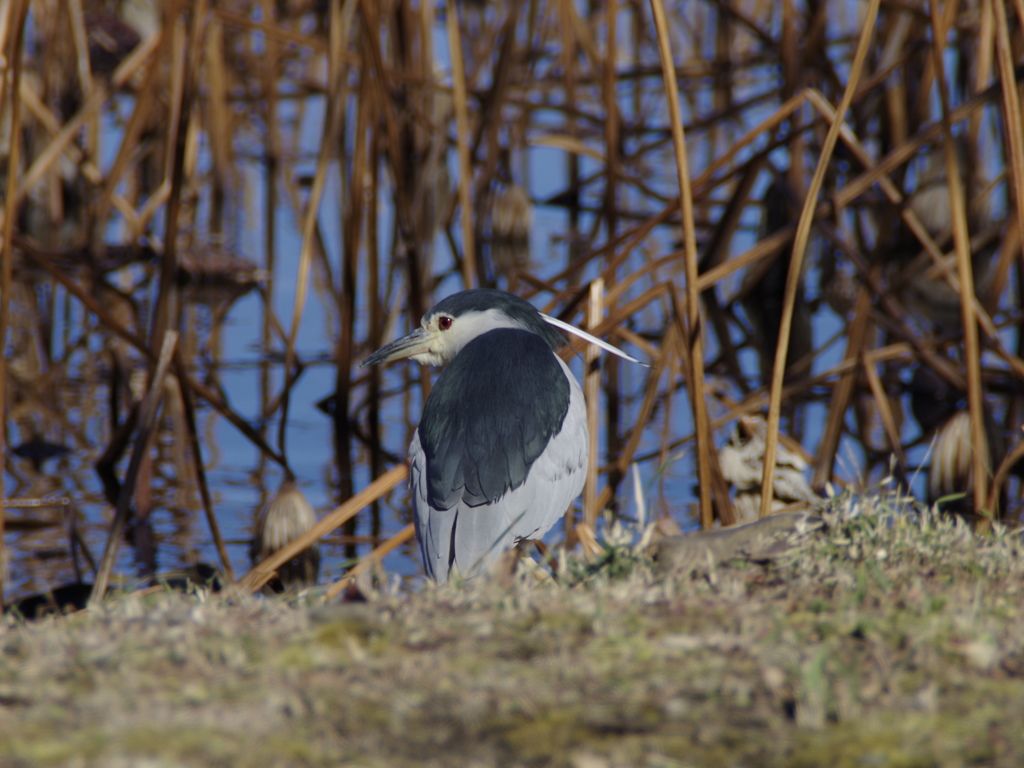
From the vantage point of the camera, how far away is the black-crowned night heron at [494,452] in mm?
2625

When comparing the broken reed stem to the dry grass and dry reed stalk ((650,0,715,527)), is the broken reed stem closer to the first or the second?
dry reed stalk ((650,0,715,527))

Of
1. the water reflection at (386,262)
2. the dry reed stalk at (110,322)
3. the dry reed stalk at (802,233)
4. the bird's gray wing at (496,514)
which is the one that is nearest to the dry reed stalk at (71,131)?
the water reflection at (386,262)

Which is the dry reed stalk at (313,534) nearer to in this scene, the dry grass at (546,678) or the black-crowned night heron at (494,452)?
the black-crowned night heron at (494,452)

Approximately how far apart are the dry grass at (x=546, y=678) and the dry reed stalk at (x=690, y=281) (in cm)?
108

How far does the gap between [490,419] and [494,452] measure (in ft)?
0.28

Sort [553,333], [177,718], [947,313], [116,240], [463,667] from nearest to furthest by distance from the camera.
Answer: [177,718] → [463,667] → [553,333] → [947,313] → [116,240]

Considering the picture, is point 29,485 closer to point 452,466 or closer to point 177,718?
point 452,466

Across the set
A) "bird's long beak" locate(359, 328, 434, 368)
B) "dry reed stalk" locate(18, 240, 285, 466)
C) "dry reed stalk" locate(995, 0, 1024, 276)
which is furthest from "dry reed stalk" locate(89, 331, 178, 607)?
"dry reed stalk" locate(995, 0, 1024, 276)

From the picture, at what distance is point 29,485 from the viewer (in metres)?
4.29

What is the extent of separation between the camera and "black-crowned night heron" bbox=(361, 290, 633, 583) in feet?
8.61

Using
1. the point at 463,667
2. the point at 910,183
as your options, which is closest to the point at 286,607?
the point at 463,667

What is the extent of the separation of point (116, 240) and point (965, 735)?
7.34m

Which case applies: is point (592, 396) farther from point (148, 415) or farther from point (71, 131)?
point (71, 131)

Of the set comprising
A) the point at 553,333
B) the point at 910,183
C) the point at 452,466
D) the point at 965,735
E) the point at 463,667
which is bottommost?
the point at 965,735
